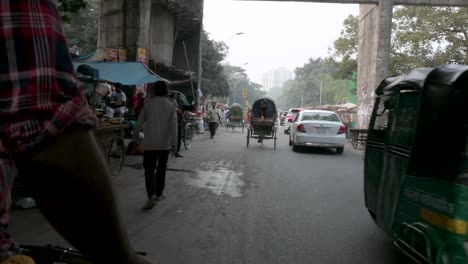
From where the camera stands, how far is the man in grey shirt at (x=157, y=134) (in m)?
5.88

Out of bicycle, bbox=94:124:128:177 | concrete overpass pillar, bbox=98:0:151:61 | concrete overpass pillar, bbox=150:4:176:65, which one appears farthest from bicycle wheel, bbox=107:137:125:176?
concrete overpass pillar, bbox=150:4:176:65

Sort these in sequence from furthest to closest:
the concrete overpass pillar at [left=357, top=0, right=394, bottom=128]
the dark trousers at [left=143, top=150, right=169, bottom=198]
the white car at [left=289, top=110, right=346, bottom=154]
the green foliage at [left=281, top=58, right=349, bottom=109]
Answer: the green foliage at [left=281, top=58, right=349, bottom=109] < the concrete overpass pillar at [left=357, top=0, right=394, bottom=128] < the white car at [left=289, top=110, right=346, bottom=154] < the dark trousers at [left=143, top=150, right=169, bottom=198]

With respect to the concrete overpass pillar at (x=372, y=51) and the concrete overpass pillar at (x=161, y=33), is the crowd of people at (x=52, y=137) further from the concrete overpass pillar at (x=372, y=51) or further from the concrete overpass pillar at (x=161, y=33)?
the concrete overpass pillar at (x=161, y=33)

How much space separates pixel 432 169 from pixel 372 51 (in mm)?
19565

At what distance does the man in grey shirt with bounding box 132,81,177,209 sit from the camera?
19.3 ft

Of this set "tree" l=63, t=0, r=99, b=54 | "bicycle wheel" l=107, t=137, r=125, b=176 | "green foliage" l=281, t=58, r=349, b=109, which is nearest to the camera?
"bicycle wheel" l=107, t=137, r=125, b=176

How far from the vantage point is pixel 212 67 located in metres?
39.7

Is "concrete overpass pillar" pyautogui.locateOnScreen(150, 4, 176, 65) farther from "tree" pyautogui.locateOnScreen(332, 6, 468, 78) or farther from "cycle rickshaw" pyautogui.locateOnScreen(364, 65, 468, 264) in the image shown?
"cycle rickshaw" pyautogui.locateOnScreen(364, 65, 468, 264)

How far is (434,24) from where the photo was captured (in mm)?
24672

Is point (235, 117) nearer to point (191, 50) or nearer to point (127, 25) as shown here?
point (191, 50)

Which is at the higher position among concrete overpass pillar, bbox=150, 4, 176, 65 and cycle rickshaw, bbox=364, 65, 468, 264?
concrete overpass pillar, bbox=150, 4, 176, 65

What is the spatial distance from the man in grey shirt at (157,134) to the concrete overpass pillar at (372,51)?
51.4ft

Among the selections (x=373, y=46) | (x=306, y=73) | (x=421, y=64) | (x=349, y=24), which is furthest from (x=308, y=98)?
(x=373, y=46)

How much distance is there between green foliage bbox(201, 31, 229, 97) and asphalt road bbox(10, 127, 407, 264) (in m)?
30.0
